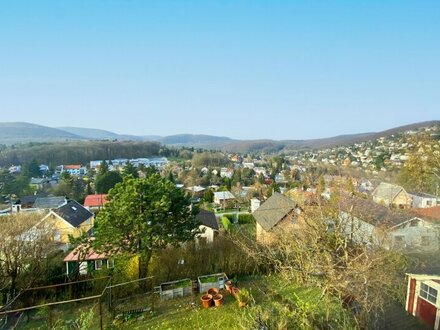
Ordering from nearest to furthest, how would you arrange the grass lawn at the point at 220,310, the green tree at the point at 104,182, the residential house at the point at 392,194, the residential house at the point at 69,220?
the grass lawn at the point at 220,310, the residential house at the point at 69,220, the residential house at the point at 392,194, the green tree at the point at 104,182

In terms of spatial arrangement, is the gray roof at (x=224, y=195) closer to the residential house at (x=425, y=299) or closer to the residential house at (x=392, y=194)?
the residential house at (x=392, y=194)

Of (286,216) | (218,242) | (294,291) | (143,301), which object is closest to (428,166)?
(286,216)

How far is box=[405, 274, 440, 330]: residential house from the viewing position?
9.17 metres

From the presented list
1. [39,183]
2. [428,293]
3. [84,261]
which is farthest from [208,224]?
[39,183]

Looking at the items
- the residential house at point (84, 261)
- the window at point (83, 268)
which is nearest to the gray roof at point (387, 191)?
the residential house at point (84, 261)

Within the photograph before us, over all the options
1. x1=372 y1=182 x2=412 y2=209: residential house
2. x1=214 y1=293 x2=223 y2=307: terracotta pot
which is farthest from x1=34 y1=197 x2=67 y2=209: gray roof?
x1=372 y1=182 x2=412 y2=209: residential house

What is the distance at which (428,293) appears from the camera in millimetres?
9477

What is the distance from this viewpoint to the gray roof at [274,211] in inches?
625

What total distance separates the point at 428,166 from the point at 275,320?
1231 centimetres

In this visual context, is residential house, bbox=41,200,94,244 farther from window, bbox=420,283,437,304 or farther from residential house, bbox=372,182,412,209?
residential house, bbox=372,182,412,209

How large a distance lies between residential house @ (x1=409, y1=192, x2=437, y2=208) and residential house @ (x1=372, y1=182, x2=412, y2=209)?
0.95m

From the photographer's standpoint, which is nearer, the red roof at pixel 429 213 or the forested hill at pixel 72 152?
the red roof at pixel 429 213

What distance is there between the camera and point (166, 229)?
379 inches

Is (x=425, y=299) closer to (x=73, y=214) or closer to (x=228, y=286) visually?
(x=228, y=286)
